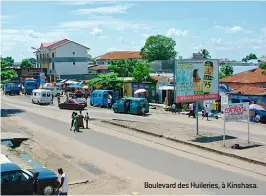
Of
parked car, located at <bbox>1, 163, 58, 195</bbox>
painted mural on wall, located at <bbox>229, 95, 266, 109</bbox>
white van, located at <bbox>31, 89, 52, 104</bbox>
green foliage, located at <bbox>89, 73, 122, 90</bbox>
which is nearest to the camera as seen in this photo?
parked car, located at <bbox>1, 163, 58, 195</bbox>

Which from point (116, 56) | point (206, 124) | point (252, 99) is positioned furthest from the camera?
point (116, 56)

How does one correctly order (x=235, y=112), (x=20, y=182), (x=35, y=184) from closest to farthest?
(x=20, y=182) < (x=35, y=184) < (x=235, y=112)

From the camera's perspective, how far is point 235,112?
23375 millimetres

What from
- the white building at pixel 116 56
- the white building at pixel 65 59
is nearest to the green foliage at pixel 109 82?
the white building at pixel 65 59

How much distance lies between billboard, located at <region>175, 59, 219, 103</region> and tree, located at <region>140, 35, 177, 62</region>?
277ft

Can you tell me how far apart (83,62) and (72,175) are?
8438cm

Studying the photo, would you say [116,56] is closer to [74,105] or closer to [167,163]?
[74,105]

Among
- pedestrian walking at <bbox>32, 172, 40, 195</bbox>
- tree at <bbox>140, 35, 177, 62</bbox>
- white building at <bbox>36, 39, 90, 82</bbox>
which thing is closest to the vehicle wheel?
pedestrian walking at <bbox>32, 172, 40, 195</bbox>

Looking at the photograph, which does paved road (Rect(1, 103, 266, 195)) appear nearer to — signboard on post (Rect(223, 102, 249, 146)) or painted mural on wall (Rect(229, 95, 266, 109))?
signboard on post (Rect(223, 102, 249, 146))

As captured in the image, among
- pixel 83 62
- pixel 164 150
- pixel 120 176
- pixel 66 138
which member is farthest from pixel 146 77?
pixel 83 62

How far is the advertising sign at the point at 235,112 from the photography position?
23.2 metres

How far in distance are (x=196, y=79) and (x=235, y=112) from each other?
3511 millimetres

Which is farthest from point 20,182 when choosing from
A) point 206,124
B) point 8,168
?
point 206,124

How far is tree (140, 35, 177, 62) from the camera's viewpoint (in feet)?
364
